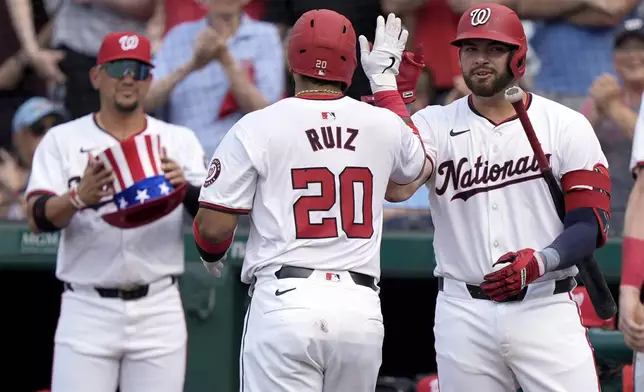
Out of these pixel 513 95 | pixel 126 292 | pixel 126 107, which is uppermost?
pixel 126 107

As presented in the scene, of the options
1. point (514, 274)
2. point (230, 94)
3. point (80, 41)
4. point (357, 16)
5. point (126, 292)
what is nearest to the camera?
point (514, 274)

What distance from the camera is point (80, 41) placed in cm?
668

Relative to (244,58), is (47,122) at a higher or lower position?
lower

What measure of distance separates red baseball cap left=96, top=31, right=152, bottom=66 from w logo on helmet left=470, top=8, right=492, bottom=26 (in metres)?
1.69

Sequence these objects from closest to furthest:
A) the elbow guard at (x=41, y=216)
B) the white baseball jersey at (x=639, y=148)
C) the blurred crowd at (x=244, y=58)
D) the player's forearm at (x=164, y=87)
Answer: the white baseball jersey at (x=639, y=148) < the elbow guard at (x=41, y=216) < the blurred crowd at (x=244, y=58) < the player's forearm at (x=164, y=87)

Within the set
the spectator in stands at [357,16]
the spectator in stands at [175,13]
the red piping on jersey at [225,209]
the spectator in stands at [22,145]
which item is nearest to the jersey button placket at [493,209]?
the red piping on jersey at [225,209]

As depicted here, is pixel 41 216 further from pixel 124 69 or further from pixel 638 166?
pixel 638 166

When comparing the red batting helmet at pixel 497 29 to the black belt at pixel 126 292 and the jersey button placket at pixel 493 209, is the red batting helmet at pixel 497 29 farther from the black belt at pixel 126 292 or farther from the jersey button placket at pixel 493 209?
the black belt at pixel 126 292

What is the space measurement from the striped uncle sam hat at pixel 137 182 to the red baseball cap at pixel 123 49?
471mm

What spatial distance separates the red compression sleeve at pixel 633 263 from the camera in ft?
12.5

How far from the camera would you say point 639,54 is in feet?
18.9

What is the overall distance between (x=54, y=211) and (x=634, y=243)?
7.37ft

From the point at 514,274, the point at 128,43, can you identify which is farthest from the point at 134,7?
the point at 514,274

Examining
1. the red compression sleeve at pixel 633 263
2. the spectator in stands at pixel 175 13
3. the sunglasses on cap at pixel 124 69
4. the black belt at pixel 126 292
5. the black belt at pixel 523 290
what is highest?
the spectator in stands at pixel 175 13
